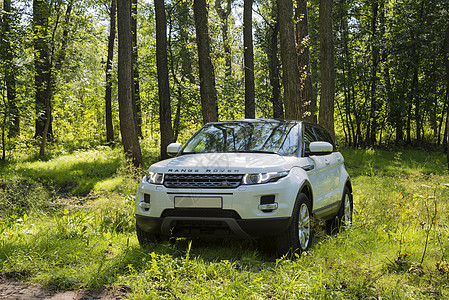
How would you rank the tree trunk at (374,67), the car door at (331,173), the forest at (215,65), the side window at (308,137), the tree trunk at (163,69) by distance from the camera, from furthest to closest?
the tree trunk at (374,67) < the tree trunk at (163,69) < the forest at (215,65) < the car door at (331,173) < the side window at (308,137)

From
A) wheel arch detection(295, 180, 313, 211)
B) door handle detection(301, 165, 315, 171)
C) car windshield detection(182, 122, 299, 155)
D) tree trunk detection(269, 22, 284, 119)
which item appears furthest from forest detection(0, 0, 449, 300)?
car windshield detection(182, 122, 299, 155)

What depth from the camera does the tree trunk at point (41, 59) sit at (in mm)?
15938

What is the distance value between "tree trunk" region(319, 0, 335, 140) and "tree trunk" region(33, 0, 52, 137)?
9.94 m

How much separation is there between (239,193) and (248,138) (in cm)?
142

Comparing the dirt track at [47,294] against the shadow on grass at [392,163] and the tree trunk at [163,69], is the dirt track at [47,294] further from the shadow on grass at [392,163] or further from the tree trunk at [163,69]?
the tree trunk at [163,69]

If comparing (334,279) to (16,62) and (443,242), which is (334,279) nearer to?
(443,242)

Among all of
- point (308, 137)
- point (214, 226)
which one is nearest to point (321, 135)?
point (308, 137)

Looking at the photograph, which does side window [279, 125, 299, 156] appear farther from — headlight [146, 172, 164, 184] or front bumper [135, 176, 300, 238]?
headlight [146, 172, 164, 184]

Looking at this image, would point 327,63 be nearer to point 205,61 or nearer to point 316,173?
point 205,61

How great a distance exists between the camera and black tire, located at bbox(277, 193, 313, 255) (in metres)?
4.96

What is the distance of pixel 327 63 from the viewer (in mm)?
12641

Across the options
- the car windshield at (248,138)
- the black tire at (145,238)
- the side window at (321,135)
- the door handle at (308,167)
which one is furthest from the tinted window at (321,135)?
the black tire at (145,238)

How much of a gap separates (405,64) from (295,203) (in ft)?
66.5

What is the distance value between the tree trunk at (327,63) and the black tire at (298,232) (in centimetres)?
771
